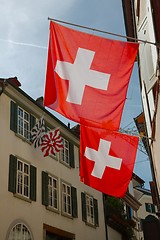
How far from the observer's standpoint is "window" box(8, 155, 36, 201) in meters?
16.6

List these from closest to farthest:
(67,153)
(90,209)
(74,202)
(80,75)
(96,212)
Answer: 1. (80,75)
2. (74,202)
3. (67,153)
4. (90,209)
5. (96,212)

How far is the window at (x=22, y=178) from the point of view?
1656cm

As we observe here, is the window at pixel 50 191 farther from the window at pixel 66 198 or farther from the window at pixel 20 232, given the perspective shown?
the window at pixel 20 232

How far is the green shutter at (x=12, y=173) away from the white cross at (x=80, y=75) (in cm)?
916

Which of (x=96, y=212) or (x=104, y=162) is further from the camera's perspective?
(x=96, y=212)

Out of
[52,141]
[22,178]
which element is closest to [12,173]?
[22,178]

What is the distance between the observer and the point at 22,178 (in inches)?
685

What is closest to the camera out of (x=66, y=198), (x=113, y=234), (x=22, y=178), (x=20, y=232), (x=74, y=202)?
(x=20, y=232)

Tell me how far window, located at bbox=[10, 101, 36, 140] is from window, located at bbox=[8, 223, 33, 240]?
13.6 ft

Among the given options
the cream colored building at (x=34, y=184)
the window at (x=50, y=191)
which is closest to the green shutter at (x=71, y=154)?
the cream colored building at (x=34, y=184)

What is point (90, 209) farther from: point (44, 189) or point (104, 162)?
point (104, 162)

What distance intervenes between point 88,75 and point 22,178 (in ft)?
33.2

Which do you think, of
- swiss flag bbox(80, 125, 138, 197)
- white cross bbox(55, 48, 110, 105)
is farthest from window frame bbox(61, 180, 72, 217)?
white cross bbox(55, 48, 110, 105)

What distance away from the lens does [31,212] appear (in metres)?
17.4
